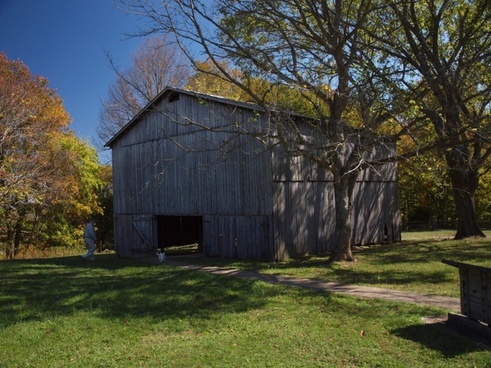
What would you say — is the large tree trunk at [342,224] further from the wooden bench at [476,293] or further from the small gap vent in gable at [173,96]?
the small gap vent in gable at [173,96]

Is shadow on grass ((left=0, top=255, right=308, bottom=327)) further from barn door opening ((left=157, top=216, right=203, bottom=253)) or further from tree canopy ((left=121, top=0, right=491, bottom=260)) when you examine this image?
barn door opening ((left=157, top=216, right=203, bottom=253))

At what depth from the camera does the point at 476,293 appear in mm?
7195

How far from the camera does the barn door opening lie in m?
26.8

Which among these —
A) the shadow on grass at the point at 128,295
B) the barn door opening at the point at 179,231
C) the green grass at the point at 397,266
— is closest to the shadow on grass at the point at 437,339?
the shadow on grass at the point at 128,295

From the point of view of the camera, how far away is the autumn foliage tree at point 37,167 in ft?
86.9

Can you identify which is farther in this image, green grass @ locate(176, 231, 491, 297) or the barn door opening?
the barn door opening

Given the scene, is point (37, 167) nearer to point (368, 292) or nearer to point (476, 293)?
point (368, 292)

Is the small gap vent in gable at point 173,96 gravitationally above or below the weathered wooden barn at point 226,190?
above

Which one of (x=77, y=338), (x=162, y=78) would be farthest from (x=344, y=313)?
(x=162, y=78)

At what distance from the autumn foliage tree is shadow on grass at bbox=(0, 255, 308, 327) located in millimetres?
13476

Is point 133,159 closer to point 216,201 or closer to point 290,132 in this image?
point 216,201

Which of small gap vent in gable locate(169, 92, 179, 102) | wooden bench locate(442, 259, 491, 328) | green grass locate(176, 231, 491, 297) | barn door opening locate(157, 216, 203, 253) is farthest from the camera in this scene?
barn door opening locate(157, 216, 203, 253)

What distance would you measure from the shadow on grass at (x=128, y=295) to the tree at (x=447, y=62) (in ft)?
24.4

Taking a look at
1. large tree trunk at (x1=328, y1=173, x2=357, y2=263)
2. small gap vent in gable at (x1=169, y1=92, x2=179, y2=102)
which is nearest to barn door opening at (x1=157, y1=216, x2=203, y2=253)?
small gap vent in gable at (x1=169, y1=92, x2=179, y2=102)
